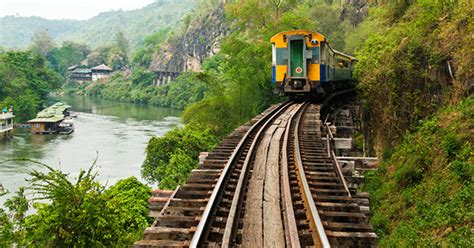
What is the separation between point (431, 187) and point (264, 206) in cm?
595

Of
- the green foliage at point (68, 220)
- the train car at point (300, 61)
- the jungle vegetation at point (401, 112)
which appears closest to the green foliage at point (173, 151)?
the jungle vegetation at point (401, 112)

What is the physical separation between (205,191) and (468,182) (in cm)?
548

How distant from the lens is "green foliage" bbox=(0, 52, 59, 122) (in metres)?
48.3

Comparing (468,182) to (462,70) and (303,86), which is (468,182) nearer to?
(462,70)

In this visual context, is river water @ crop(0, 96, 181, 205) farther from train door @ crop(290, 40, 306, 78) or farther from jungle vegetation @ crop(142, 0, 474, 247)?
train door @ crop(290, 40, 306, 78)

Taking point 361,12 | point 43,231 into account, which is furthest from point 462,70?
point 361,12

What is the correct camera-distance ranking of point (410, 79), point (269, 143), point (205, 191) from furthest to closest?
point (410, 79)
point (269, 143)
point (205, 191)

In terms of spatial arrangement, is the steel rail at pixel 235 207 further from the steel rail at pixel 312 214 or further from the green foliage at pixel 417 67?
the green foliage at pixel 417 67

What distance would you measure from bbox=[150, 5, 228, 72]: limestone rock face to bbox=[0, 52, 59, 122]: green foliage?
2913 cm

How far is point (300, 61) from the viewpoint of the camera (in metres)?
16.8

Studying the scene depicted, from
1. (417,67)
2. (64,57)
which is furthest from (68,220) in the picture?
(64,57)

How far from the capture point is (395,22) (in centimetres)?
1900

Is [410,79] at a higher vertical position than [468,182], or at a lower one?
higher

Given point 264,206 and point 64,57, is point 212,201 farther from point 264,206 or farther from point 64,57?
point 64,57
